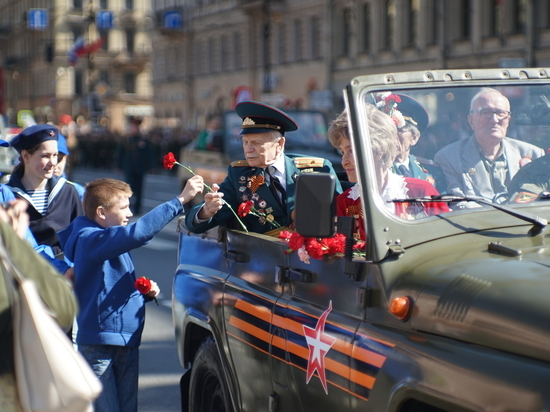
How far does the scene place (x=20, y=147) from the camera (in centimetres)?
544

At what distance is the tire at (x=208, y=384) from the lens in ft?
14.1

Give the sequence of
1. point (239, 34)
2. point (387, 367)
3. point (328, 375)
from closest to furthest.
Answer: point (387, 367), point (328, 375), point (239, 34)

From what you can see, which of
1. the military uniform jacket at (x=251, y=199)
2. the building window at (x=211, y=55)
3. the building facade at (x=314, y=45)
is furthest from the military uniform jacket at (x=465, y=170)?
the building window at (x=211, y=55)

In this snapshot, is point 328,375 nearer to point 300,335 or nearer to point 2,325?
point 300,335

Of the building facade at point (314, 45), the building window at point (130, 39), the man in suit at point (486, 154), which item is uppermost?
the building window at point (130, 39)

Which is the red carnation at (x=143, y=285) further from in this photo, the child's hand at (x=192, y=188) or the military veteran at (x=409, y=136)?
the military veteran at (x=409, y=136)

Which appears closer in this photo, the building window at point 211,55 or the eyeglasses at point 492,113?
the eyeglasses at point 492,113

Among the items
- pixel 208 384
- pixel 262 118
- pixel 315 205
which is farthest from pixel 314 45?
pixel 315 205

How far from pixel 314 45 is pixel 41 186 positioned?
136ft

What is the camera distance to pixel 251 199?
14.6ft

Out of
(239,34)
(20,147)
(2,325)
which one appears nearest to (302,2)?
(239,34)

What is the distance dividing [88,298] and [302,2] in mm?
43186

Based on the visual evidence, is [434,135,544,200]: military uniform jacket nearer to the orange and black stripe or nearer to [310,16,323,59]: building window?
the orange and black stripe

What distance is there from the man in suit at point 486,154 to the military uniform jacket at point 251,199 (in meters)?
0.89
